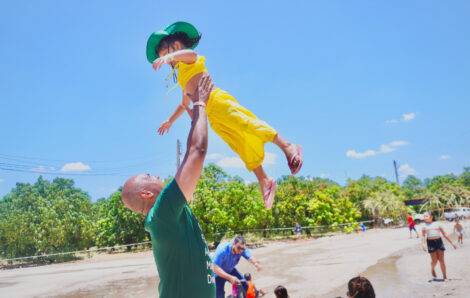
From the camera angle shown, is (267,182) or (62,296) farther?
(62,296)

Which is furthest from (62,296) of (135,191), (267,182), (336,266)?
(135,191)

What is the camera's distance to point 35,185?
173ft

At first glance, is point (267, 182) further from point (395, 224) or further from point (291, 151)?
point (395, 224)

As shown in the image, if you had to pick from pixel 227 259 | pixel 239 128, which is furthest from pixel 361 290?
pixel 227 259

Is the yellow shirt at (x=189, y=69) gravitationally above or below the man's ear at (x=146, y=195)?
above

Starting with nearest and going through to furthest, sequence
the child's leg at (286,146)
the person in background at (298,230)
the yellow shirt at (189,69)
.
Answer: the yellow shirt at (189,69), the child's leg at (286,146), the person in background at (298,230)

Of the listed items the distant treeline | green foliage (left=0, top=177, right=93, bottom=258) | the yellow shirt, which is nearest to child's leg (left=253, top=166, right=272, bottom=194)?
the yellow shirt

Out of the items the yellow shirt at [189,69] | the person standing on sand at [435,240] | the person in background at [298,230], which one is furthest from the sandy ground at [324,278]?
the person in background at [298,230]

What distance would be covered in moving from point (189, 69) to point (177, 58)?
0.29 metres

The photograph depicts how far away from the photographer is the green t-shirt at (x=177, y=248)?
5.08 ft

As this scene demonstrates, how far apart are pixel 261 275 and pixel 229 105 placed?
30.0 feet

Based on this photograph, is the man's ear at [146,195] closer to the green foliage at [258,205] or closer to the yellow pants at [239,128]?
the yellow pants at [239,128]

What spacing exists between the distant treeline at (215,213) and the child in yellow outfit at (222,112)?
16130mm

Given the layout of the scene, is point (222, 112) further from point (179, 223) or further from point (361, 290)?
point (361, 290)
